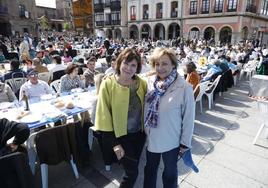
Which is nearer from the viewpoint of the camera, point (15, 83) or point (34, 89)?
point (34, 89)

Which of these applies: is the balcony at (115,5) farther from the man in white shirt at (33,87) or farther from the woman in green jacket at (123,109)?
the woman in green jacket at (123,109)

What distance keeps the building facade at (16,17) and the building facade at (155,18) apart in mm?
15669

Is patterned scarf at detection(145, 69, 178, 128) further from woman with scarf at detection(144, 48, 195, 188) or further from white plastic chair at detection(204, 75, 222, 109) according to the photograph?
white plastic chair at detection(204, 75, 222, 109)

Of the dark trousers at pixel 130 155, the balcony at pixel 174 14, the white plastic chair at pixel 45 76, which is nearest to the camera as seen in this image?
the dark trousers at pixel 130 155

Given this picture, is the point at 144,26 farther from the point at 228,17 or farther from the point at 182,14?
the point at 228,17

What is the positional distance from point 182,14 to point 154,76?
88.7 feet

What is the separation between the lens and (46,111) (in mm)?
3006

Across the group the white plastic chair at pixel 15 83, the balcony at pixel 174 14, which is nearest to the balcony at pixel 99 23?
the balcony at pixel 174 14

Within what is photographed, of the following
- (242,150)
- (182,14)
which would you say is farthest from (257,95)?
(182,14)

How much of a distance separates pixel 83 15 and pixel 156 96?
141 feet

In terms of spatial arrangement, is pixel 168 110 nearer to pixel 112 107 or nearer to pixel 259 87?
pixel 112 107

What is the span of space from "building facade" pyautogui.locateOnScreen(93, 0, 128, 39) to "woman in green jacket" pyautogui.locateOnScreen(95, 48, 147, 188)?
Result: 104 ft

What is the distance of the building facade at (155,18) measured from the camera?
27.3 meters

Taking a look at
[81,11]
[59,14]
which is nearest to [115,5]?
[81,11]
